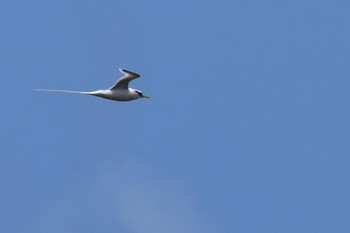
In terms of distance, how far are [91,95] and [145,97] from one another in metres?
5.74

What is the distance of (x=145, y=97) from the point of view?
6022 centimetres

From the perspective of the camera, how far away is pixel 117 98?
56.9m

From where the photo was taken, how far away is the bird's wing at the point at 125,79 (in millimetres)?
54034

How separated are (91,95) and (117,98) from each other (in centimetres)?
218

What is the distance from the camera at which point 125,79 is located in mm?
55531

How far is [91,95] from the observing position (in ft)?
185

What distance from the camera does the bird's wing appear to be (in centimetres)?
5403

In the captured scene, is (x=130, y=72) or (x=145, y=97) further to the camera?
(x=145, y=97)

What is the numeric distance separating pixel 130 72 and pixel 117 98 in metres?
3.88

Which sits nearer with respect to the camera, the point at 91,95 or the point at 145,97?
the point at 91,95

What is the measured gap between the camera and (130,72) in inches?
2120
